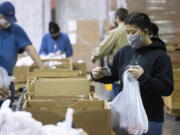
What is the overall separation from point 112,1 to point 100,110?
18.5 ft

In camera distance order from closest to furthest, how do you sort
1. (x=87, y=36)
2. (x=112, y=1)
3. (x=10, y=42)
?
1. (x=10, y=42)
2. (x=112, y=1)
3. (x=87, y=36)

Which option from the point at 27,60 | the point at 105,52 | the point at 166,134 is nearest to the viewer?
the point at 105,52

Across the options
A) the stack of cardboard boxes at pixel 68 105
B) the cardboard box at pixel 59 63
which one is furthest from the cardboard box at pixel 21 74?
the stack of cardboard boxes at pixel 68 105

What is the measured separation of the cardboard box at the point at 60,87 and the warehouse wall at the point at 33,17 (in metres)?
7.90

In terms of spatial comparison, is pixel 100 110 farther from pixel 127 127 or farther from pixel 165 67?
pixel 165 67

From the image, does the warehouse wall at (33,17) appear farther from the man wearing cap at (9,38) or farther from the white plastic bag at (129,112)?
the white plastic bag at (129,112)

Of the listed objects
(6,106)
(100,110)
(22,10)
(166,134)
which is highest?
(6,106)

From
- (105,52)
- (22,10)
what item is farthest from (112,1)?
(22,10)

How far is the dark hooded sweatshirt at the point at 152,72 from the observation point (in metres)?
2.87

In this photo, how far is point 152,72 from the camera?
2961 mm

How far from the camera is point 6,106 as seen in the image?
2.04 meters

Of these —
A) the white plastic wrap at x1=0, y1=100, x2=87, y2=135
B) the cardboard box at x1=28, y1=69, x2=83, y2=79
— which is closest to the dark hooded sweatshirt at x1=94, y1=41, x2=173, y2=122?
the cardboard box at x1=28, y1=69, x2=83, y2=79

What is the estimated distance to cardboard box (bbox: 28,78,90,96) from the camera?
126 inches

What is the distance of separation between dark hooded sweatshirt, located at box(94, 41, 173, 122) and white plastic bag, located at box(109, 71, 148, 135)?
80 millimetres
